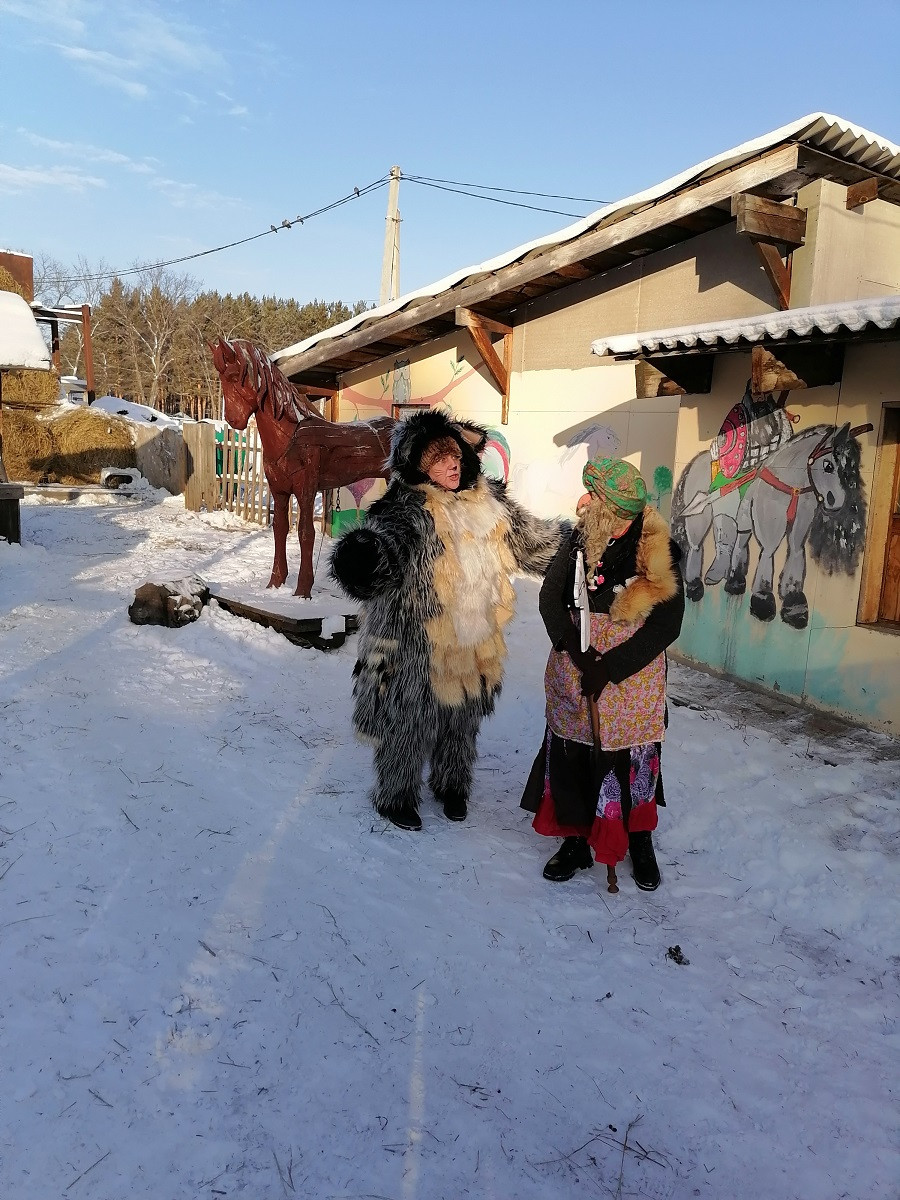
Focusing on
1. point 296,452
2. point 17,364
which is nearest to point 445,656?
point 296,452

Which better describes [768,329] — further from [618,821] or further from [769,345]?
[618,821]

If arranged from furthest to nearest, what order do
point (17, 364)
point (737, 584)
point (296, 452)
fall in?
1. point (17, 364)
2. point (296, 452)
3. point (737, 584)

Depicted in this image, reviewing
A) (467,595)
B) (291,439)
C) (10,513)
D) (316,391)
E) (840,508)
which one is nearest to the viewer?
(467,595)

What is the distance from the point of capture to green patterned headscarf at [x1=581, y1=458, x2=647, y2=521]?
2930 millimetres

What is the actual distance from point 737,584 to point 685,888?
132 inches

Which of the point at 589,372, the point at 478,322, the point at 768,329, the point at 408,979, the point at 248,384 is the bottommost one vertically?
the point at 408,979

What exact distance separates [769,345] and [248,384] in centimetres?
421

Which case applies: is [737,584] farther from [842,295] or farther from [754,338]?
[842,295]

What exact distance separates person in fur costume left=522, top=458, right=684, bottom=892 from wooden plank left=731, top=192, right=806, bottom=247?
381cm

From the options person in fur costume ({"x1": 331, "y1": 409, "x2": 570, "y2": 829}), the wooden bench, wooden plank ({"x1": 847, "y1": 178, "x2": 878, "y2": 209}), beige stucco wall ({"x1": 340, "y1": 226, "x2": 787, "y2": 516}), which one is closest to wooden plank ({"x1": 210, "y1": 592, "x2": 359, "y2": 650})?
person in fur costume ({"x1": 331, "y1": 409, "x2": 570, "y2": 829})

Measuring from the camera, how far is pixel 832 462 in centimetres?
535

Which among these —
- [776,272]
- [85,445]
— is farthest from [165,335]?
[776,272]

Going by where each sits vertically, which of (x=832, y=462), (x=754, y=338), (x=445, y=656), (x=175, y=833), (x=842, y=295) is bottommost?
(x=175, y=833)

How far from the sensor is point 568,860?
128 inches
